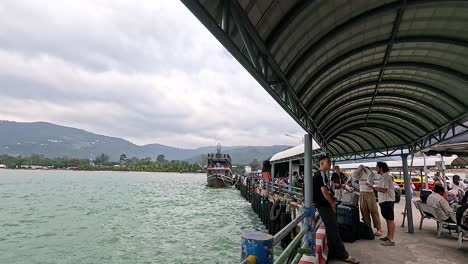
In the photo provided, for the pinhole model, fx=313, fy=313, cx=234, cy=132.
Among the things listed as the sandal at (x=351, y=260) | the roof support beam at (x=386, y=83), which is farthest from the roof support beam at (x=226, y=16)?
the sandal at (x=351, y=260)

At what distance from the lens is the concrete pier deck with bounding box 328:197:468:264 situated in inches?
221

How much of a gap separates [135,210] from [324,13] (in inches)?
1013

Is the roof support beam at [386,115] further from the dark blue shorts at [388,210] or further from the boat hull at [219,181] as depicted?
the boat hull at [219,181]

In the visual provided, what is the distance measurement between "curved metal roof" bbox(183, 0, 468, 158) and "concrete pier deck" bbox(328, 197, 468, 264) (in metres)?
2.43

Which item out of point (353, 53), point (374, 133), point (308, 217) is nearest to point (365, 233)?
point (308, 217)

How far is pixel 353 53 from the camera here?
4.47 metres

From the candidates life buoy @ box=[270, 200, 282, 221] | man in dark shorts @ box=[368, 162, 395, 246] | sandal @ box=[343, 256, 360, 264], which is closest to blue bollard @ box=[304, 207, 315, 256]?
sandal @ box=[343, 256, 360, 264]

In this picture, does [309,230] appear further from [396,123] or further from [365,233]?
[396,123]

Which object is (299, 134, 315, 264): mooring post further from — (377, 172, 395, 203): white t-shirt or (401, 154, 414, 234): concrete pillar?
(401, 154, 414, 234): concrete pillar

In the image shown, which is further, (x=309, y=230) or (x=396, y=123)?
(x=396, y=123)

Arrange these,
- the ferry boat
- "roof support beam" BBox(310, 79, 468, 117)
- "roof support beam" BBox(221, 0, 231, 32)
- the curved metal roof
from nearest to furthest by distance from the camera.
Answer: "roof support beam" BBox(221, 0, 231, 32) → the curved metal roof → "roof support beam" BBox(310, 79, 468, 117) → the ferry boat

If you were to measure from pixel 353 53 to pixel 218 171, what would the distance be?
50757 millimetres

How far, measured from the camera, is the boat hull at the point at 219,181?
52100mm

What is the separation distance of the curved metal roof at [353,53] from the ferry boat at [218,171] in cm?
4538
